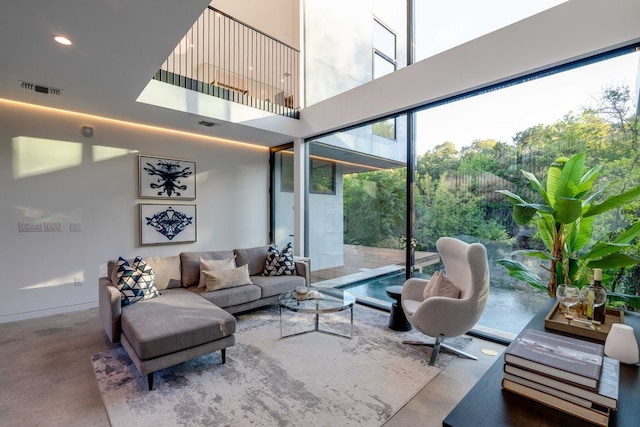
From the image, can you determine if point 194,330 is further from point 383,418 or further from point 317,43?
point 317,43

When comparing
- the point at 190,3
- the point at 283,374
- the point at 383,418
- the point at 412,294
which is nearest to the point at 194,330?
the point at 283,374

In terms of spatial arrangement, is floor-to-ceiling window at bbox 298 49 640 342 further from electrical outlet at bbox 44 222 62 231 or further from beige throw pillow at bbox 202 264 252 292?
electrical outlet at bbox 44 222 62 231

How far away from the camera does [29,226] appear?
12.9 feet

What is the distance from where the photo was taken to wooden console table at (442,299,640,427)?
961mm

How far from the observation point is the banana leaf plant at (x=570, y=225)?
2340 mm

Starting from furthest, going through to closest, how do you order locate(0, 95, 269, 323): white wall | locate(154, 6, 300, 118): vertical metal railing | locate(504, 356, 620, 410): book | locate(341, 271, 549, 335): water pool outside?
1. locate(154, 6, 300, 118): vertical metal railing
2. locate(0, 95, 269, 323): white wall
3. locate(341, 271, 549, 335): water pool outside
4. locate(504, 356, 620, 410): book

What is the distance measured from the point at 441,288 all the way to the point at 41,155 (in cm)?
520

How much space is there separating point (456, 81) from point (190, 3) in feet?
9.04

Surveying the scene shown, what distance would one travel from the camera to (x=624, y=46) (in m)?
2.51

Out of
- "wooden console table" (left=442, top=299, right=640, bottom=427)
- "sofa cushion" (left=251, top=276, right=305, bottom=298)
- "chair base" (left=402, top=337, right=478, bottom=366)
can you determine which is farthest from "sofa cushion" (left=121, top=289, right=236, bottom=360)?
"wooden console table" (left=442, top=299, right=640, bottom=427)

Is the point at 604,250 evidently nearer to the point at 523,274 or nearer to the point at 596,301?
the point at 523,274

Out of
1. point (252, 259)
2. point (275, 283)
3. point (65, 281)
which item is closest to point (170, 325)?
point (275, 283)

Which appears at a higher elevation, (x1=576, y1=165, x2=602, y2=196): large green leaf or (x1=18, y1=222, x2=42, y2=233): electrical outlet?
(x1=576, y1=165, x2=602, y2=196): large green leaf

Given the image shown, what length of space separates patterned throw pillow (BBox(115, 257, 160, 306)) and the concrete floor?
2.03 ft
